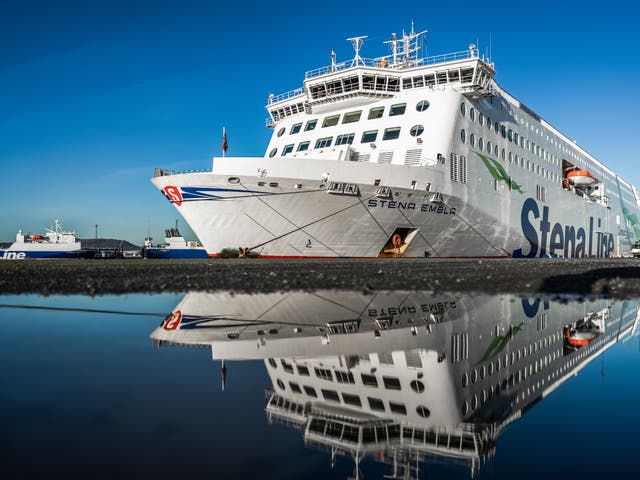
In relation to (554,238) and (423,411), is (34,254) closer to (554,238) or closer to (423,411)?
(554,238)

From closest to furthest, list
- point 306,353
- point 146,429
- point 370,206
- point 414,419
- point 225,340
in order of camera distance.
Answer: point 146,429, point 414,419, point 306,353, point 225,340, point 370,206

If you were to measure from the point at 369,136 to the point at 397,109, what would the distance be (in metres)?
2.00

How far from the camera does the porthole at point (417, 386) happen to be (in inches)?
79.8

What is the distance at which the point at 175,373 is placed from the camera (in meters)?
2.20

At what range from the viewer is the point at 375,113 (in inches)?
963

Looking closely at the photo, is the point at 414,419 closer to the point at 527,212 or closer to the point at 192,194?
the point at 192,194

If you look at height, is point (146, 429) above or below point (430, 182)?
below

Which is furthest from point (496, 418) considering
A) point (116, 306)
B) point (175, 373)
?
point (116, 306)

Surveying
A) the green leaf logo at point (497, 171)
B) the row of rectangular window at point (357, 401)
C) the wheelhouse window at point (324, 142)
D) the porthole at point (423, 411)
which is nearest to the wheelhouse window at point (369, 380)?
the row of rectangular window at point (357, 401)

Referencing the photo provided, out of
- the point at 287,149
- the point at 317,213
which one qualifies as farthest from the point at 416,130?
the point at 317,213

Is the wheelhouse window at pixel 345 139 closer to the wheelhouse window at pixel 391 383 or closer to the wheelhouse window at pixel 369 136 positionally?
the wheelhouse window at pixel 369 136

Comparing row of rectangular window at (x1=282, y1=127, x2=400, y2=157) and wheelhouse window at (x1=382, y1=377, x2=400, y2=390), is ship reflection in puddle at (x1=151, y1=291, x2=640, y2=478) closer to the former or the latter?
wheelhouse window at (x1=382, y1=377, x2=400, y2=390)

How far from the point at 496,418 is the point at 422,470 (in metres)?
0.50

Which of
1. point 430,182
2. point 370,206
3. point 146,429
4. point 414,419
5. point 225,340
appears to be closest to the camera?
point 146,429
